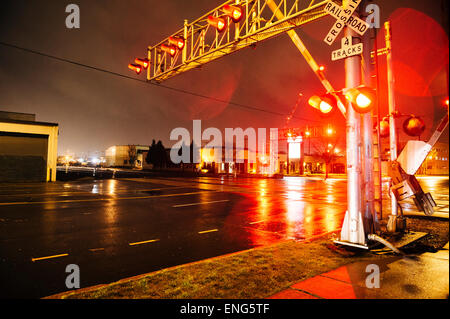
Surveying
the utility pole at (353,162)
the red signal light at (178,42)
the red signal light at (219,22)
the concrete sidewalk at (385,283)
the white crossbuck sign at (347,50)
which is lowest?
the concrete sidewalk at (385,283)

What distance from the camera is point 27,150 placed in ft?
83.8

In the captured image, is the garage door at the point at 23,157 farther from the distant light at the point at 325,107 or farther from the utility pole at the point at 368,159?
the utility pole at the point at 368,159

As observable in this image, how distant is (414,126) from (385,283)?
444cm

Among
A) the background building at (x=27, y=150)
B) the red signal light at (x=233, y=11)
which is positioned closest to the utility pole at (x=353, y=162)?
the red signal light at (x=233, y=11)

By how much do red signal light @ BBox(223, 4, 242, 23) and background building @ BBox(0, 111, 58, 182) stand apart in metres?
25.6

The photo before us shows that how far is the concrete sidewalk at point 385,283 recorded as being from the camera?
339cm

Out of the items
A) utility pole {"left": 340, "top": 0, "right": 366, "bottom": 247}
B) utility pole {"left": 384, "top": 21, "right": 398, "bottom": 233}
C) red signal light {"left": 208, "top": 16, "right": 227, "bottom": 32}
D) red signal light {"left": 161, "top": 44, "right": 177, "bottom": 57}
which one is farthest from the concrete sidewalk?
red signal light {"left": 161, "top": 44, "right": 177, "bottom": 57}

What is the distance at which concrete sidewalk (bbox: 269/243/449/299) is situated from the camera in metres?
3.39

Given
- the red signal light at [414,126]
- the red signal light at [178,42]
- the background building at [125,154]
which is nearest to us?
the red signal light at [414,126]

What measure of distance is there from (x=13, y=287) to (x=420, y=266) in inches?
260

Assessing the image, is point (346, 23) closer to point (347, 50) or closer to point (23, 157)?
point (347, 50)

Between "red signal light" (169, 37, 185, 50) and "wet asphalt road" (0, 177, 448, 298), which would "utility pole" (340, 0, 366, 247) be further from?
"red signal light" (169, 37, 185, 50)

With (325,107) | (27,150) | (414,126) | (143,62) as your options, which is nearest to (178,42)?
(143,62)
